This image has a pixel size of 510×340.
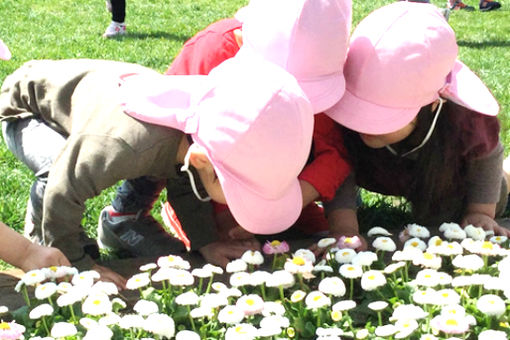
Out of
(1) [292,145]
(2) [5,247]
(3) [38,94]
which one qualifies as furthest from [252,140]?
(3) [38,94]

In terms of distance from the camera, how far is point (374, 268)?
2.10 meters

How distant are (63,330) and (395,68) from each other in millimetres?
1088

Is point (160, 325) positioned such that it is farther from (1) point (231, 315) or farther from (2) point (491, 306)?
(2) point (491, 306)

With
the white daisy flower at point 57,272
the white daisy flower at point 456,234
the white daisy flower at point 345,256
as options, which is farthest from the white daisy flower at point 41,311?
the white daisy flower at point 456,234

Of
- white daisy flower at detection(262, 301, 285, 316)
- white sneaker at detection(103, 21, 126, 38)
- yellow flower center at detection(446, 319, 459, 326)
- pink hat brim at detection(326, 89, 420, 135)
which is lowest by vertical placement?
white sneaker at detection(103, 21, 126, 38)

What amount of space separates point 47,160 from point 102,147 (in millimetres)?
448

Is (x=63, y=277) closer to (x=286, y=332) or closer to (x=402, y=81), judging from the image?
(x=286, y=332)

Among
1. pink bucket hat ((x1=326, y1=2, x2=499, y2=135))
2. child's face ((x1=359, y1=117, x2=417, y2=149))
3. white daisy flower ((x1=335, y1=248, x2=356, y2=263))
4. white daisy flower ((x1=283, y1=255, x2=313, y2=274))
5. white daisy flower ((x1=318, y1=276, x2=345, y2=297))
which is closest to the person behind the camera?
white daisy flower ((x1=318, y1=276, x2=345, y2=297))

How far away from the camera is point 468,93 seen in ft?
7.72

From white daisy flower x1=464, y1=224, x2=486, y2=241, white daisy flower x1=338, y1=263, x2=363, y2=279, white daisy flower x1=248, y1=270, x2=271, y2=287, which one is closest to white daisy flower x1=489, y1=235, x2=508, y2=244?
white daisy flower x1=464, y1=224, x2=486, y2=241

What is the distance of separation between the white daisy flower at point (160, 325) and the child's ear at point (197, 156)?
42 cm

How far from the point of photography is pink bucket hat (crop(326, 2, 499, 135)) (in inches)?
84.4

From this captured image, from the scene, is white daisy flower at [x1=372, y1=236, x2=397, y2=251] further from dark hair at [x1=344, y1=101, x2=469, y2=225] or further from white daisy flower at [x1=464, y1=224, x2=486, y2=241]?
dark hair at [x1=344, y1=101, x2=469, y2=225]

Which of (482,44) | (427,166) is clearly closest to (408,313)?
(427,166)
